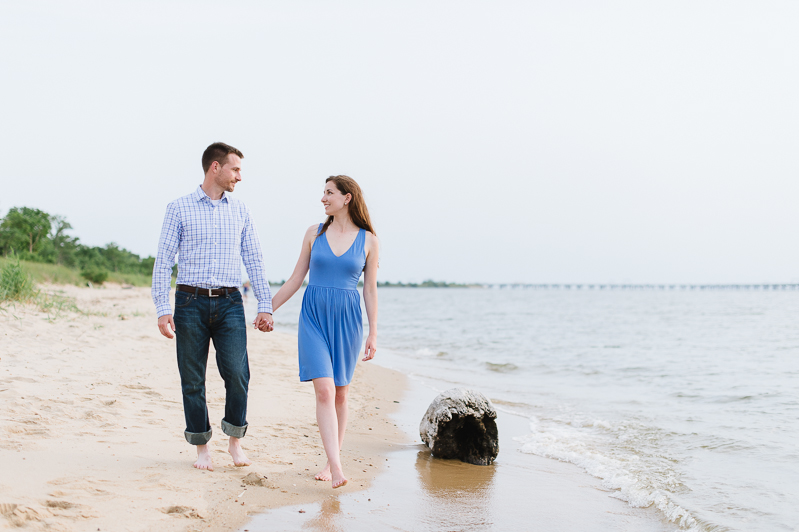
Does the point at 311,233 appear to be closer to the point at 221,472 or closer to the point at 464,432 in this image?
the point at 221,472

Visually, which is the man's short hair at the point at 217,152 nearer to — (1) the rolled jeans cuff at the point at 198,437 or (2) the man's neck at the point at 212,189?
(2) the man's neck at the point at 212,189

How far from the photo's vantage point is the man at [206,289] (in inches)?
141

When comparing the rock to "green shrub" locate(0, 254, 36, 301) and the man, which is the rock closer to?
the man

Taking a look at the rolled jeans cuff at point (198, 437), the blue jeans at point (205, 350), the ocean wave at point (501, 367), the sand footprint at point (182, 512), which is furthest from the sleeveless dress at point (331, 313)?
the ocean wave at point (501, 367)

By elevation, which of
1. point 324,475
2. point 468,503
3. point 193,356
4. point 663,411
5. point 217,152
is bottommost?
point 663,411

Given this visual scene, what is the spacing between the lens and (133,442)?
4.13 metres

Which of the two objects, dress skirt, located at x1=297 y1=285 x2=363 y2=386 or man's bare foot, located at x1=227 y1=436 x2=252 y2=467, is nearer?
dress skirt, located at x1=297 y1=285 x2=363 y2=386

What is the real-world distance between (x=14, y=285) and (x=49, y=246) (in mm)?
40762

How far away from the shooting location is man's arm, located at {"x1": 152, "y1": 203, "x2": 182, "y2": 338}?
3.49 meters

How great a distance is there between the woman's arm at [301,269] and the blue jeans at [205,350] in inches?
11.1

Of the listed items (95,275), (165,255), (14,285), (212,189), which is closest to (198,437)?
(165,255)

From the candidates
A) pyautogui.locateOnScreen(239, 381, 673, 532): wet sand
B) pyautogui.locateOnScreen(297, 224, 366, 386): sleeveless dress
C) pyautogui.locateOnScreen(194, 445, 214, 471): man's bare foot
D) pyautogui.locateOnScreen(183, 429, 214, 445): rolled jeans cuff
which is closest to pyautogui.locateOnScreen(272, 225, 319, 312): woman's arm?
pyautogui.locateOnScreen(297, 224, 366, 386): sleeveless dress

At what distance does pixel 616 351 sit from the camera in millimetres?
16750

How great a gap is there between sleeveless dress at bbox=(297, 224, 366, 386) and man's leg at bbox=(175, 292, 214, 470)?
615mm
